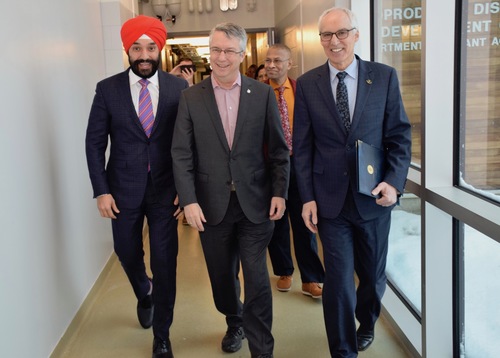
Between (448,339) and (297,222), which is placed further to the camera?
(297,222)

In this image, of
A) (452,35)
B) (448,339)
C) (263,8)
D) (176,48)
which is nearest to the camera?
(452,35)

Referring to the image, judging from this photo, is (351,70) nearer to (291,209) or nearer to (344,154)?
(344,154)

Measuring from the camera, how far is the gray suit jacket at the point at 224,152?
8.38 ft

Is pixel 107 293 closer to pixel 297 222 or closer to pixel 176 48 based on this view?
pixel 297 222

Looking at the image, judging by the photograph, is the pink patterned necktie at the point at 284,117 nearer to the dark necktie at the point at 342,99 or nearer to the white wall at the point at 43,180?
the dark necktie at the point at 342,99

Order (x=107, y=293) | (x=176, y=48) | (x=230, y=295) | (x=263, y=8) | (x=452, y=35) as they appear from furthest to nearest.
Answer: (x=176, y=48) → (x=263, y=8) → (x=107, y=293) → (x=230, y=295) → (x=452, y=35)

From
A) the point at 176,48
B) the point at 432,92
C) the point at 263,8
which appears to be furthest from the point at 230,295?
the point at 176,48

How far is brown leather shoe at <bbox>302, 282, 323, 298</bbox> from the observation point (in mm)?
3668

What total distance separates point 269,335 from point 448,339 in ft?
2.90

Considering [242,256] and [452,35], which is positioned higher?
[452,35]

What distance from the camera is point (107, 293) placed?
3951mm

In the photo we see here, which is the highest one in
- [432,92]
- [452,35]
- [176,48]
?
[176,48]

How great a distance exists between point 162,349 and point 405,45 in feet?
7.48

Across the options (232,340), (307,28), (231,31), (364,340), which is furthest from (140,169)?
(307,28)
